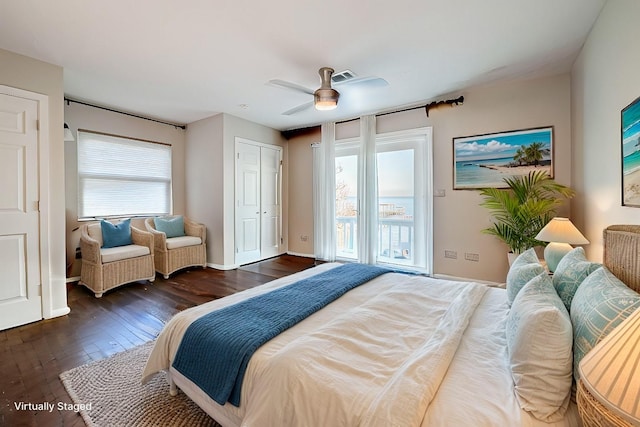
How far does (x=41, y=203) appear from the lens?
2650 millimetres

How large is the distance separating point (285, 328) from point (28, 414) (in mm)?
1522

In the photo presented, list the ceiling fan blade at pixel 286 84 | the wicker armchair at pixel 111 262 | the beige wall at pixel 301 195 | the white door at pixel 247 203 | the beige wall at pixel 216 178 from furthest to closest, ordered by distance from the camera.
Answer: the beige wall at pixel 301 195 → the white door at pixel 247 203 → the beige wall at pixel 216 178 → the wicker armchair at pixel 111 262 → the ceiling fan blade at pixel 286 84

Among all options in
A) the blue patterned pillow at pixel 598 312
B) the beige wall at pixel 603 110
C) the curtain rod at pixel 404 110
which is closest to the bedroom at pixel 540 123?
the beige wall at pixel 603 110

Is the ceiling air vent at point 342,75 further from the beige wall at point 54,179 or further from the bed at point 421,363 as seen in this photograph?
the beige wall at point 54,179

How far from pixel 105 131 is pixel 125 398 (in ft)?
12.9

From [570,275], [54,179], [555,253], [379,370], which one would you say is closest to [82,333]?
[54,179]

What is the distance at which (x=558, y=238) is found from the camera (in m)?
2.27

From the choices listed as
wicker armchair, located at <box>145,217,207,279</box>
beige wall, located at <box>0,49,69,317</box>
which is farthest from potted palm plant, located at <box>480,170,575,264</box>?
beige wall, located at <box>0,49,69,317</box>

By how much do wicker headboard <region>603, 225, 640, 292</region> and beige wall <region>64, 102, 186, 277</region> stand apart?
5.38 m

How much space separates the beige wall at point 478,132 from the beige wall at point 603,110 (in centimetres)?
19

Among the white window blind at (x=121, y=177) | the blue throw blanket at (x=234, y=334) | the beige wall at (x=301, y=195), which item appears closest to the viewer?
the blue throw blanket at (x=234, y=334)

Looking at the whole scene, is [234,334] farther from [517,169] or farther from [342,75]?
[517,169]

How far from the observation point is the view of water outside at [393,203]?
424 centimetres

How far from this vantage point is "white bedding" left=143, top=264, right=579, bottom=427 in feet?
2.82
